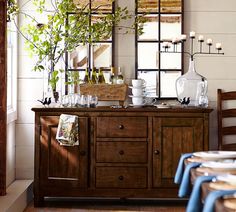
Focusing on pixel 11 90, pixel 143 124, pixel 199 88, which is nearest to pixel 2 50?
A: pixel 11 90

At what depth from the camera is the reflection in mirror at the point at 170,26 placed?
6234 millimetres

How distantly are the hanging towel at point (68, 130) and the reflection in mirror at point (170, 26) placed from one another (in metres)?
1.34

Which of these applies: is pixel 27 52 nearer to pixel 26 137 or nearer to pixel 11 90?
pixel 11 90

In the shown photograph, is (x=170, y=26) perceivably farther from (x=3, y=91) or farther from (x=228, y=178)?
(x=228, y=178)

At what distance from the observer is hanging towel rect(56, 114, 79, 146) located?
5.64m

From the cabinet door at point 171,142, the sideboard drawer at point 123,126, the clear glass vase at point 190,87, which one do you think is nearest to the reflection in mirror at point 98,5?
the clear glass vase at point 190,87

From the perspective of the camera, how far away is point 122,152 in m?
5.73

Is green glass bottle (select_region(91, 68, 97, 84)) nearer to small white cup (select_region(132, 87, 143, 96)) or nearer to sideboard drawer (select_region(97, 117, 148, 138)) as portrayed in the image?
small white cup (select_region(132, 87, 143, 96))

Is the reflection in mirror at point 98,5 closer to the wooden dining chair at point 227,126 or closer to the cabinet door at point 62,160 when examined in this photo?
the cabinet door at point 62,160

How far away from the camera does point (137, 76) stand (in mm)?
6258

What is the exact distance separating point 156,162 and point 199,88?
88 centimetres

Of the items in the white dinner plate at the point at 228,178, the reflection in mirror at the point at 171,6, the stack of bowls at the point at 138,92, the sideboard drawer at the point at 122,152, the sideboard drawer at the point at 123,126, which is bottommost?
the sideboard drawer at the point at 122,152

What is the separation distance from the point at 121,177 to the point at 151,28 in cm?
159

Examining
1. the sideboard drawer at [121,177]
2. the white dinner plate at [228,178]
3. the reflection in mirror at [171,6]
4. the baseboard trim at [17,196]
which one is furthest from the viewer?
the reflection in mirror at [171,6]
